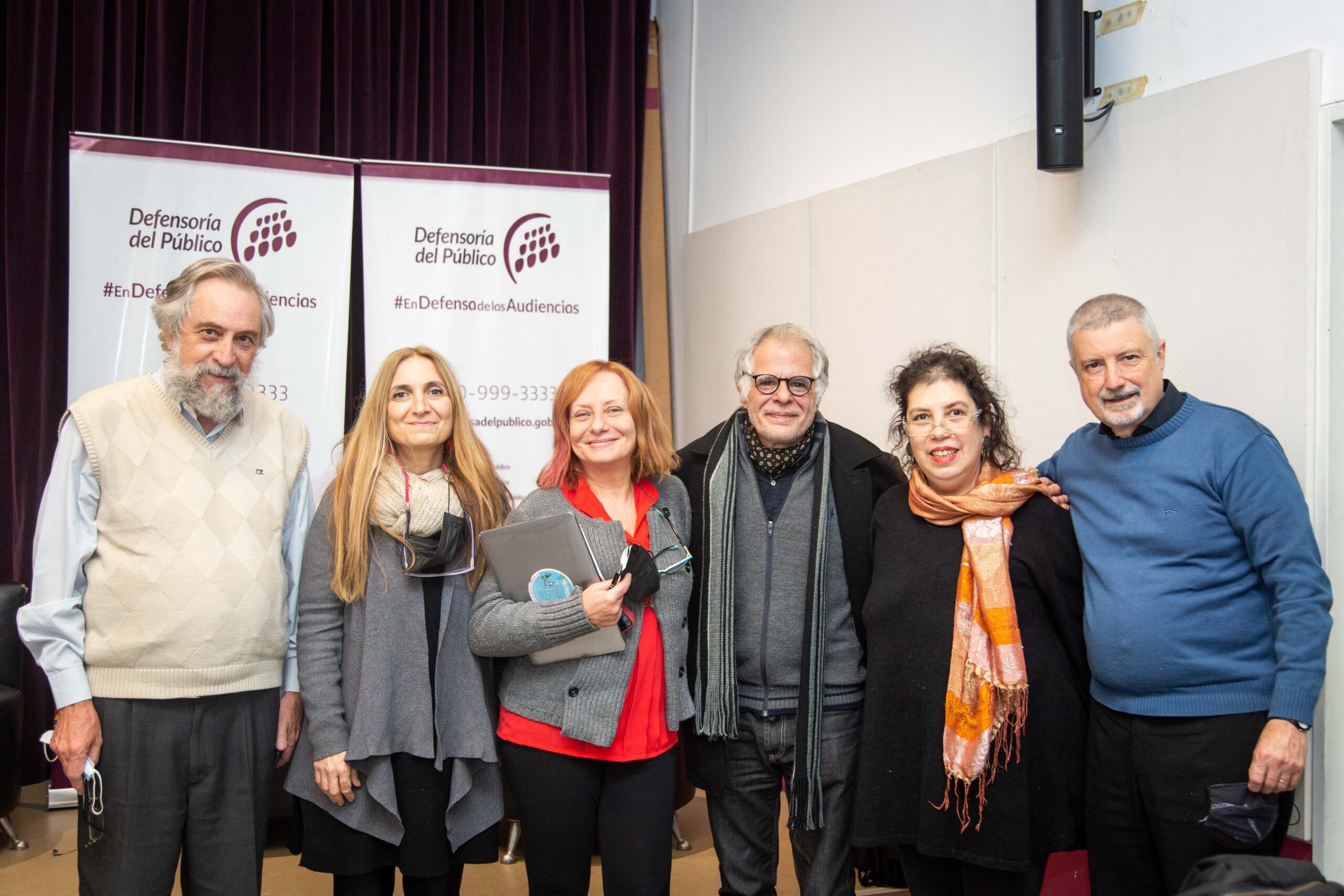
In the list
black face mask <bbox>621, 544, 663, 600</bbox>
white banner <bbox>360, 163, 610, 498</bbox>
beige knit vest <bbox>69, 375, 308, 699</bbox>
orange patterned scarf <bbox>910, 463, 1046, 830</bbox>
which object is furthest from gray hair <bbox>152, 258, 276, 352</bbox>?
white banner <bbox>360, 163, 610, 498</bbox>

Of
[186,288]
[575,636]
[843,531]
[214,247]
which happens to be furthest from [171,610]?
[214,247]

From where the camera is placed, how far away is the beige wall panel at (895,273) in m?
3.08

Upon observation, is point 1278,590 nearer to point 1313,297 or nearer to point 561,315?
point 1313,297

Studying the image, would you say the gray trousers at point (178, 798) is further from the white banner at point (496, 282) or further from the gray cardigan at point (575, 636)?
the white banner at point (496, 282)

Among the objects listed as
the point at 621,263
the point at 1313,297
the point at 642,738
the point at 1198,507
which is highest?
the point at 621,263

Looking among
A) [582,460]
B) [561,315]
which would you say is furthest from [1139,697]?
[561,315]

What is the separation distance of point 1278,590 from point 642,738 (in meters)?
1.21

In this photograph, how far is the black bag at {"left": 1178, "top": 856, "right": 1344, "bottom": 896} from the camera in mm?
1147

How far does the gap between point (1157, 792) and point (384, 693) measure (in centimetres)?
148

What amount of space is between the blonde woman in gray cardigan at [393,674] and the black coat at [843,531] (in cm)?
44

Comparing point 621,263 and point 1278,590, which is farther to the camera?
point 621,263

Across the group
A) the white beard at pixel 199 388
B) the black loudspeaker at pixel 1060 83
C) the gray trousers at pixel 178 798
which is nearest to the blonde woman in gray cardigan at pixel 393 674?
the gray trousers at pixel 178 798

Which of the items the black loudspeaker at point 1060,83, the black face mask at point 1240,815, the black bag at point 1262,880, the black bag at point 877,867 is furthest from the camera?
the black bag at point 877,867

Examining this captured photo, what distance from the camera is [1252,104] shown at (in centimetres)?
225
